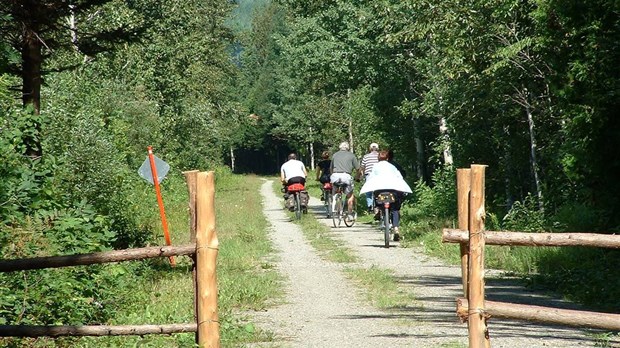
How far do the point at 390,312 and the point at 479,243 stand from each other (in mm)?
4286

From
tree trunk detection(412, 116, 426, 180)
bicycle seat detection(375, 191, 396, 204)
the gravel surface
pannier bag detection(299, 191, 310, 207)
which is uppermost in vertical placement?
tree trunk detection(412, 116, 426, 180)

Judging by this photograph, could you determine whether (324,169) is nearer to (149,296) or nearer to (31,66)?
(31,66)

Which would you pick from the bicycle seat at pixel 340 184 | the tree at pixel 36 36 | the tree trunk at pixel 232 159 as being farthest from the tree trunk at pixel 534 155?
the tree trunk at pixel 232 159

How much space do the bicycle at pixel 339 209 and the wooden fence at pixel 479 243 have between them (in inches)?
783

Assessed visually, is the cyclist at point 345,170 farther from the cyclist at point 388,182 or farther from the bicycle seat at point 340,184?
the cyclist at point 388,182

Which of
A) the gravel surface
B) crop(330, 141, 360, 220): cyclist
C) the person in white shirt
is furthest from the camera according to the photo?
the person in white shirt

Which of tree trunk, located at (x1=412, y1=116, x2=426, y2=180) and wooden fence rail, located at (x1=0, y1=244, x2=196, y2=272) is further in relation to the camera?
tree trunk, located at (x1=412, y1=116, x2=426, y2=180)

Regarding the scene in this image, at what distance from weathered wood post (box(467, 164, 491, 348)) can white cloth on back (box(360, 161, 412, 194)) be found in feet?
42.1

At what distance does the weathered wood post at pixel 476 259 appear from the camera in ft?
26.7

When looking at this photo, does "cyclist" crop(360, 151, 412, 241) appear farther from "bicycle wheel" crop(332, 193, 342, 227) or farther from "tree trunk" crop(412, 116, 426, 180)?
"tree trunk" crop(412, 116, 426, 180)

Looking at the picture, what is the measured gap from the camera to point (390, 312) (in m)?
12.3

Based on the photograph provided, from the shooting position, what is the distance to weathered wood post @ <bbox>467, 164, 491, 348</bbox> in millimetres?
8133

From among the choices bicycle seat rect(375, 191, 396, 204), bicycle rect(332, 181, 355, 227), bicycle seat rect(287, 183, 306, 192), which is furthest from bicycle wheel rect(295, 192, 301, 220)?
bicycle seat rect(375, 191, 396, 204)

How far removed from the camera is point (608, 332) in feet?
34.4
